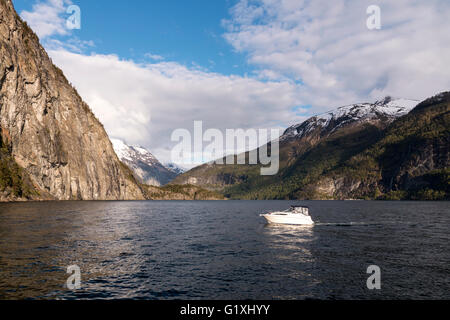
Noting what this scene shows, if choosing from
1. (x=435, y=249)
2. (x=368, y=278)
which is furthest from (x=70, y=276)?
(x=435, y=249)

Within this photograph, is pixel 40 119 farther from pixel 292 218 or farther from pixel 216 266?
pixel 216 266

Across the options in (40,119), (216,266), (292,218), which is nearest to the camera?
(216,266)

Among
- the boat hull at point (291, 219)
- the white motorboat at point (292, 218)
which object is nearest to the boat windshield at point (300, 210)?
the white motorboat at point (292, 218)

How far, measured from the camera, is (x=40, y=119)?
153375 millimetres

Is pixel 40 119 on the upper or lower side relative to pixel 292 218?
upper

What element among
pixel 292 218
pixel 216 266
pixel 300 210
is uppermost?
pixel 300 210

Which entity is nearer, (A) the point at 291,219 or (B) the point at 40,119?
(A) the point at 291,219

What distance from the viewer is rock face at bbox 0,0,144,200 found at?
13088 cm

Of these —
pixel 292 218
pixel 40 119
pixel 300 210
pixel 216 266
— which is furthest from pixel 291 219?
pixel 40 119

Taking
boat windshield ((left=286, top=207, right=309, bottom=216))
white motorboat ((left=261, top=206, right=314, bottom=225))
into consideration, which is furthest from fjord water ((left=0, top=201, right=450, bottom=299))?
boat windshield ((left=286, top=207, right=309, bottom=216))

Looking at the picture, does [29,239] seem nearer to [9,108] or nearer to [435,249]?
[435,249]

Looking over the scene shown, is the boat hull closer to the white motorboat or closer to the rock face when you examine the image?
the white motorboat
